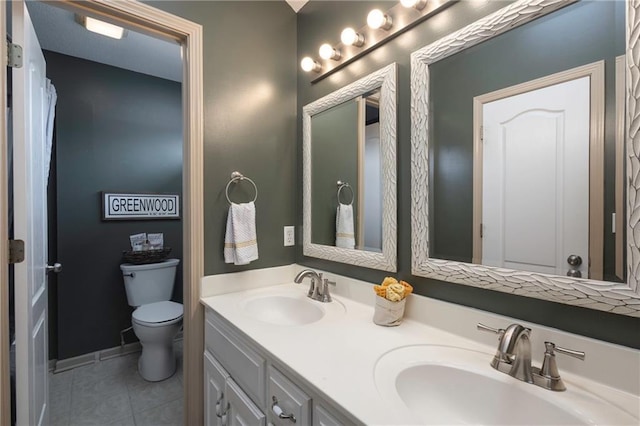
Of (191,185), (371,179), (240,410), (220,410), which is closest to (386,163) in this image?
(371,179)

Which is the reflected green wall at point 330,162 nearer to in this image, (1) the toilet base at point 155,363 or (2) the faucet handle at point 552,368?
A: (2) the faucet handle at point 552,368

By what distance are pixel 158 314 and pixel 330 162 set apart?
1685 mm

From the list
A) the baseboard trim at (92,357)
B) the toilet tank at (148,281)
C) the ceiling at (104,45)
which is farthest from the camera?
the toilet tank at (148,281)

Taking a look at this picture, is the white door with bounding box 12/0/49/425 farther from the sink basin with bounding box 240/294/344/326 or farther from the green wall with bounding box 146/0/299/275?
the sink basin with bounding box 240/294/344/326

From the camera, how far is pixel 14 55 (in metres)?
1.06

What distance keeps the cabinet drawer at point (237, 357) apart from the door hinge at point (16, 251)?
71cm

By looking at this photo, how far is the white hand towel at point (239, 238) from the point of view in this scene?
143 cm

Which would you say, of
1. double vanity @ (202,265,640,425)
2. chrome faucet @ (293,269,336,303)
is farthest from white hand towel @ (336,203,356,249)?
double vanity @ (202,265,640,425)

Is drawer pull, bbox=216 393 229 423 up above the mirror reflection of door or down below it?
below

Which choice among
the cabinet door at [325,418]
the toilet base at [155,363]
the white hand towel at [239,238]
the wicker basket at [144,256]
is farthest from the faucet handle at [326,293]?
the wicker basket at [144,256]

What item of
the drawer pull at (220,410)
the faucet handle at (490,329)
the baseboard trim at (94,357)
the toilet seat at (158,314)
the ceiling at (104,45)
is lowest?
the baseboard trim at (94,357)

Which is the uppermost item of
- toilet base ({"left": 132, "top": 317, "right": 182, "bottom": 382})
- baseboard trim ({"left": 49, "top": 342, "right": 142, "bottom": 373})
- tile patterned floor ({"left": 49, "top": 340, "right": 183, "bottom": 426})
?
toilet base ({"left": 132, "top": 317, "right": 182, "bottom": 382})

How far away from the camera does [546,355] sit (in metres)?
0.72

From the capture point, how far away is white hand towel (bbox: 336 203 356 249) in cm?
141
